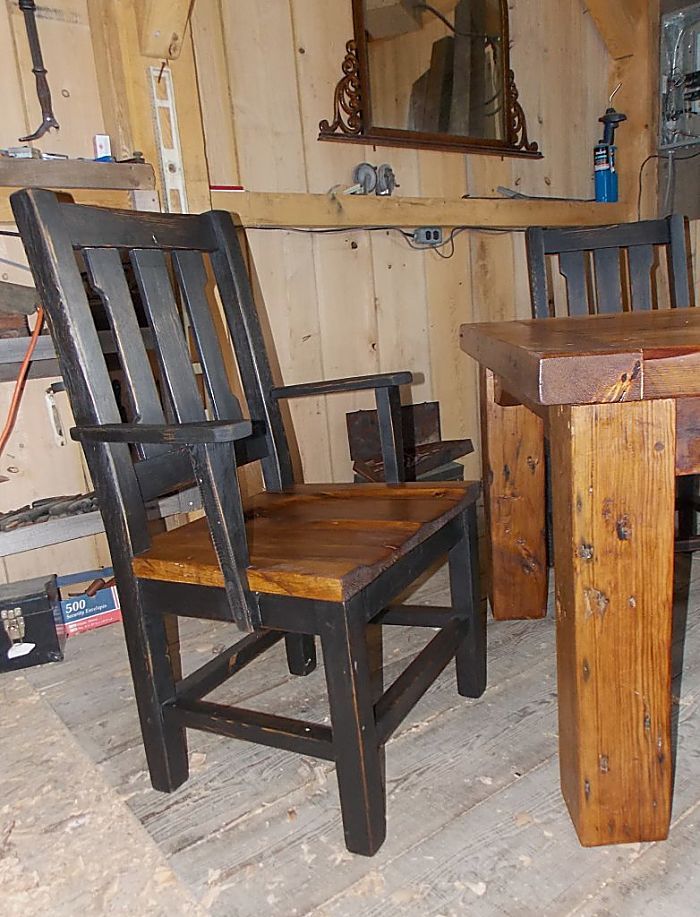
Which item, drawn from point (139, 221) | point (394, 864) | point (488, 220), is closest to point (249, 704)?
point (394, 864)

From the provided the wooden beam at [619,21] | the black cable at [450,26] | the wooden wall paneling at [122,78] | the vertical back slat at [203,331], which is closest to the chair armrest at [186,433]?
the vertical back slat at [203,331]

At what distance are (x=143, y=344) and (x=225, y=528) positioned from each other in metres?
0.39

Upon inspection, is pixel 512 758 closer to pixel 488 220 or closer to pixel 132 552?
pixel 132 552

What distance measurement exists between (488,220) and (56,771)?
2171 millimetres

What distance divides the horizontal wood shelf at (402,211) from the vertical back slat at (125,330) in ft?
3.22

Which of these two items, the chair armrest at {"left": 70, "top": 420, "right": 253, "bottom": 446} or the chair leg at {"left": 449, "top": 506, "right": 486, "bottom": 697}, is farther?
the chair leg at {"left": 449, "top": 506, "right": 486, "bottom": 697}

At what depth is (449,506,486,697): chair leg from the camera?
4.30 ft

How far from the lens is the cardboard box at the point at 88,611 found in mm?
1859

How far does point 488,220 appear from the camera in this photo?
8.51 feet

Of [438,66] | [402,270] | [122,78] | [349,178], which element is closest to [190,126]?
[122,78]

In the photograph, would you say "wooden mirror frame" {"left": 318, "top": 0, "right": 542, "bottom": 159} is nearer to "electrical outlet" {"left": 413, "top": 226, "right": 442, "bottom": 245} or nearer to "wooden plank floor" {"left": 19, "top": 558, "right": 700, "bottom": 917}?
"electrical outlet" {"left": 413, "top": 226, "right": 442, "bottom": 245}

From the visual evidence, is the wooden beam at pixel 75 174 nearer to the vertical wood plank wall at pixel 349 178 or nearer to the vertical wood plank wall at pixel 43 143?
the vertical wood plank wall at pixel 43 143

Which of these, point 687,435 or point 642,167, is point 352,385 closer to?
point 687,435

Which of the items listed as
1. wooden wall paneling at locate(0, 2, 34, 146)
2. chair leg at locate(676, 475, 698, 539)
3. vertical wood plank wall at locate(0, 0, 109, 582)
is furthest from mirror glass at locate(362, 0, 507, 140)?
chair leg at locate(676, 475, 698, 539)
